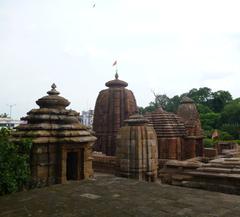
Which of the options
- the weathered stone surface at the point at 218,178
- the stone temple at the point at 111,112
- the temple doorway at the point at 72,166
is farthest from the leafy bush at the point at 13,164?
the stone temple at the point at 111,112

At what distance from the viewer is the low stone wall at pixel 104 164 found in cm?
1534

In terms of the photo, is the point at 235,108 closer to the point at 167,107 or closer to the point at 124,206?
the point at 167,107

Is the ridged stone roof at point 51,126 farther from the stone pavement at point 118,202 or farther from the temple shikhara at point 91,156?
the stone pavement at point 118,202

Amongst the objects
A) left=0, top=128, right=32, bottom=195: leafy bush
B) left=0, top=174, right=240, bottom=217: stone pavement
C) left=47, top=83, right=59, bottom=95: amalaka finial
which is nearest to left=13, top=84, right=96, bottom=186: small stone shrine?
left=0, top=128, right=32, bottom=195: leafy bush

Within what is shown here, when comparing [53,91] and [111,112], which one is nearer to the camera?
[53,91]

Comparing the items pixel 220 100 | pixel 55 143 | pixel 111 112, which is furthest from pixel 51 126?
pixel 220 100

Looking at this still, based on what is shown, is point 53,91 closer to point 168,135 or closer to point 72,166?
point 72,166

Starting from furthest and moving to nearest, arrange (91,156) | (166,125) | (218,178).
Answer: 1. (166,125)
2. (91,156)
3. (218,178)

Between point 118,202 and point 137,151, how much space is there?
6733 mm

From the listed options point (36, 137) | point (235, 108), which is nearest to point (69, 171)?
point (36, 137)

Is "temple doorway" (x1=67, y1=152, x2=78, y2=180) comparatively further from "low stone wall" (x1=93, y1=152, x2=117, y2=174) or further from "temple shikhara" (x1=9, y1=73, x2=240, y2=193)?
"low stone wall" (x1=93, y1=152, x2=117, y2=174)

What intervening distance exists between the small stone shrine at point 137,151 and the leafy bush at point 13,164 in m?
4.56

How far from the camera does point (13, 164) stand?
850cm

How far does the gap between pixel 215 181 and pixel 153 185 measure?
182cm
